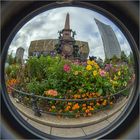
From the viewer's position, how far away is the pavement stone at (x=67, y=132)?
1.33 m

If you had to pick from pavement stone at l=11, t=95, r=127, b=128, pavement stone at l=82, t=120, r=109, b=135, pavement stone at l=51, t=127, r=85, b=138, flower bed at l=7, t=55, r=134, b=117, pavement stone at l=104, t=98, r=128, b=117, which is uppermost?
flower bed at l=7, t=55, r=134, b=117

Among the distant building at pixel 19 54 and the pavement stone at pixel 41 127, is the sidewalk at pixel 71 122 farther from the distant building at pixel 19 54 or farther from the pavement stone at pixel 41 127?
the distant building at pixel 19 54

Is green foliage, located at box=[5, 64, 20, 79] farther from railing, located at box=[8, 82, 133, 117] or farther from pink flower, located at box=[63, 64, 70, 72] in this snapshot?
pink flower, located at box=[63, 64, 70, 72]

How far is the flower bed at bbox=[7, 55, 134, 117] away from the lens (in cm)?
131

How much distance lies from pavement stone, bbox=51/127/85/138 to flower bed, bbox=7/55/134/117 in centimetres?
7

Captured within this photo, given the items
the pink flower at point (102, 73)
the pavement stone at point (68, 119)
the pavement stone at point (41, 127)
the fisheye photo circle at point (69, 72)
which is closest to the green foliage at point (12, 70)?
the fisheye photo circle at point (69, 72)

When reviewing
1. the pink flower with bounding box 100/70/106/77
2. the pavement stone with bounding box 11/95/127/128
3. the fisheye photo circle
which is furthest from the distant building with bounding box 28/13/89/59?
the pavement stone with bounding box 11/95/127/128

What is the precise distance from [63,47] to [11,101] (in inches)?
12.8

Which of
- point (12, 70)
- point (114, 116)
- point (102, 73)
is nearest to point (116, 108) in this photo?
point (114, 116)

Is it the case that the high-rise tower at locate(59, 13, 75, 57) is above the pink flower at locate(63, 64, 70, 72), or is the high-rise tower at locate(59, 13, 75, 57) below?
above

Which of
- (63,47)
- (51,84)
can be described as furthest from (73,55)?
(51,84)

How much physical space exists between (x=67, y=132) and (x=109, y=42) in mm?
437

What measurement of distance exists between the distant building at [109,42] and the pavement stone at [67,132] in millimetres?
352

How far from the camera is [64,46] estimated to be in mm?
1321
